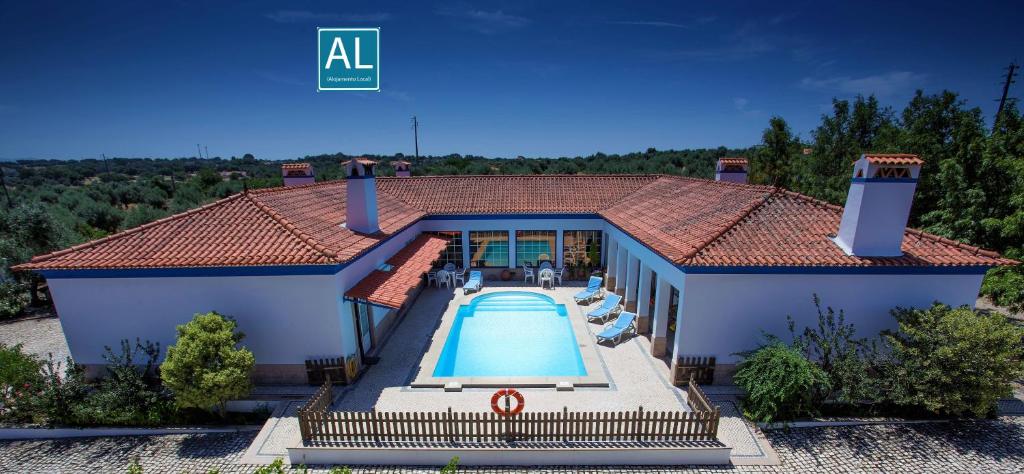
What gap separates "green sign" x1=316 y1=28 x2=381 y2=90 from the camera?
13508 mm

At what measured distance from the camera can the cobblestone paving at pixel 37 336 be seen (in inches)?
551

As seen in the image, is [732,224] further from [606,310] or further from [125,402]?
[125,402]

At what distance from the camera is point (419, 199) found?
2261cm

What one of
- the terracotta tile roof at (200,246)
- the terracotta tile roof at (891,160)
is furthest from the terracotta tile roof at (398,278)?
the terracotta tile roof at (891,160)

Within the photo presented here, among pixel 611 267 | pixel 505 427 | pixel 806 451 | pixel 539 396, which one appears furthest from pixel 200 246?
Result: pixel 806 451

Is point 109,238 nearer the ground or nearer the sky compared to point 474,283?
nearer the sky

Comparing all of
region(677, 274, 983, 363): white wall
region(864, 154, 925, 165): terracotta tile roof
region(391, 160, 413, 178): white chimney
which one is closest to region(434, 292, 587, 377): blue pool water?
region(677, 274, 983, 363): white wall

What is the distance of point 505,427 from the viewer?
8.80m

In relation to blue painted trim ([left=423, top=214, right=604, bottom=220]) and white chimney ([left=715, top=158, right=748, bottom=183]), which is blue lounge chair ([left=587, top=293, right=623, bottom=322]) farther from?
white chimney ([left=715, top=158, right=748, bottom=183])

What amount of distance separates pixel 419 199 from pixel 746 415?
18.1m

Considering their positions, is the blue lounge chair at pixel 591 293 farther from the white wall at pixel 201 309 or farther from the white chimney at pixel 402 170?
the white chimney at pixel 402 170

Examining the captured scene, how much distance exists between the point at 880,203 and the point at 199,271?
693 inches

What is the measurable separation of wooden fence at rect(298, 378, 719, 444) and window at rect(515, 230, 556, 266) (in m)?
13.2

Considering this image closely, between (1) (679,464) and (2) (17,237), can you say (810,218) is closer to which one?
(1) (679,464)
